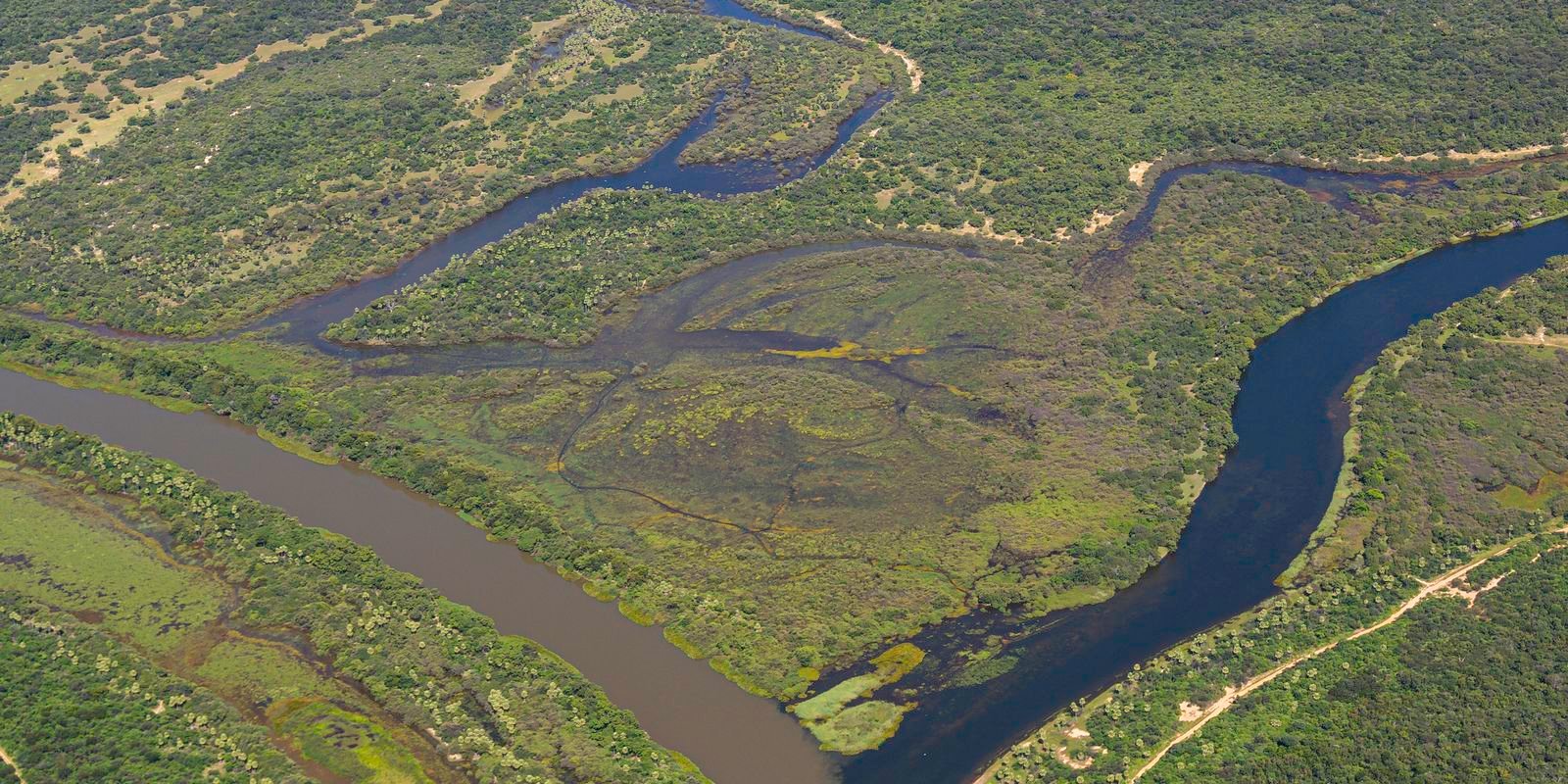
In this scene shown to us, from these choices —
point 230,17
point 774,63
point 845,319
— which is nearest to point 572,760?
point 845,319

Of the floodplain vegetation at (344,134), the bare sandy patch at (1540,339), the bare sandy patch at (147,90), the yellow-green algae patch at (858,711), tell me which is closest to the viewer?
the yellow-green algae patch at (858,711)

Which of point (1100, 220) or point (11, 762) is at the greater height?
point (11, 762)

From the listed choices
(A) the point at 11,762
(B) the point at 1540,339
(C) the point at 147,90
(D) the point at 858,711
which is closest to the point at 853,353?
(D) the point at 858,711

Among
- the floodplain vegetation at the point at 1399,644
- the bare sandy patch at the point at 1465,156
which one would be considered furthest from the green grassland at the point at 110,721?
the bare sandy patch at the point at 1465,156

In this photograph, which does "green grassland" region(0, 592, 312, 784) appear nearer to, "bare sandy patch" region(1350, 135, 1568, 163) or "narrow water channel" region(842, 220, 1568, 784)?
"narrow water channel" region(842, 220, 1568, 784)

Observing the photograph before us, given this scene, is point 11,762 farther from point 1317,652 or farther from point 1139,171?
point 1139,171

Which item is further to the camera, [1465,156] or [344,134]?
[344,134]

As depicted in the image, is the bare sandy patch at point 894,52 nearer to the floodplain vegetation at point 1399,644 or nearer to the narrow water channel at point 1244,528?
the narrow water channel at point 1244,528
